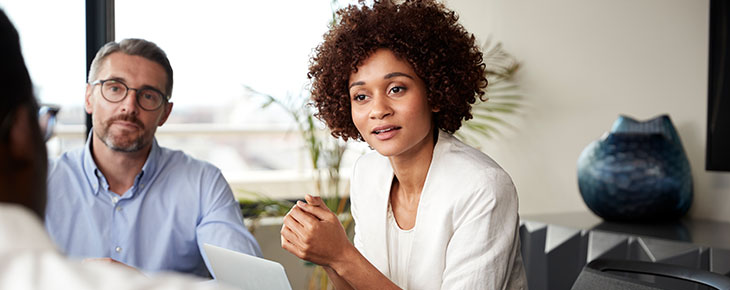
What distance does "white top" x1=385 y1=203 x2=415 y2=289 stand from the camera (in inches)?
63.7

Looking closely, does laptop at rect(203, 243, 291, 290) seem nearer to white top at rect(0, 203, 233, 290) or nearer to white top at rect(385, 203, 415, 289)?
white top at rect(385, 203, 415, 289)

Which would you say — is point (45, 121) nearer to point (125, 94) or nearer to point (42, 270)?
point (42, 270)

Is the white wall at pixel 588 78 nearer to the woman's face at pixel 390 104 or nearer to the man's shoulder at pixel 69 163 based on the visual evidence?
the woman's face at pixel 390 104

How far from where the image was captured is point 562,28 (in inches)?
133

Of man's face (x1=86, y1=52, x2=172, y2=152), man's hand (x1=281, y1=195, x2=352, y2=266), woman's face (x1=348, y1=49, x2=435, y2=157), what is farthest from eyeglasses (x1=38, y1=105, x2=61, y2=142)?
woman's face (x1=348, y1=49, x2=435, y2=157)

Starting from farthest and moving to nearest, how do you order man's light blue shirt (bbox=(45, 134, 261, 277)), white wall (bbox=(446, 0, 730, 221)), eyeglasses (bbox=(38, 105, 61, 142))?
white wall (bbox=(446, 0, 730, 221))
man's light blue shirt (bbox=(45, 134, 261, 277))
eyeglasses (bbox=(38, 105, 61, 142))

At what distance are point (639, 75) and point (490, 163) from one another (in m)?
1.93

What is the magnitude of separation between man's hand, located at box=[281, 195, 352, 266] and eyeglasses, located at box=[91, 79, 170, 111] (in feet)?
2.21

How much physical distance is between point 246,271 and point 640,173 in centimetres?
204

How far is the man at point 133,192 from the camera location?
178 cm

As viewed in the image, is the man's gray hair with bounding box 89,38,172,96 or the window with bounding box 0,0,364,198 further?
the window with bounding box 0,0,364,198

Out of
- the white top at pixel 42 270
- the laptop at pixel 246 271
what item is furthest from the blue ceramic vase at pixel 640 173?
the white top at pixel 42 270

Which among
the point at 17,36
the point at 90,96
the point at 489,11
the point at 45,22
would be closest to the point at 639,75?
the point at 489,11

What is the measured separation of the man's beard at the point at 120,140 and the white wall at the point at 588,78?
2269 mm
